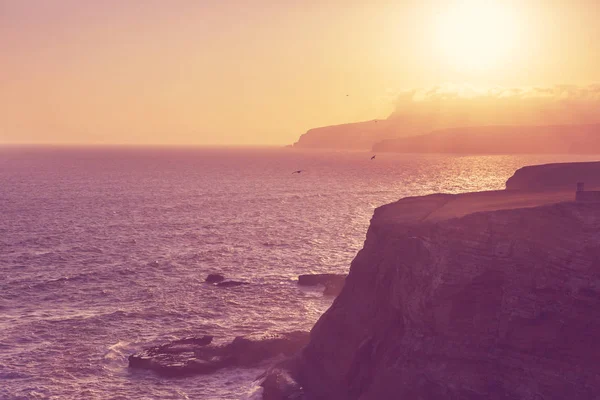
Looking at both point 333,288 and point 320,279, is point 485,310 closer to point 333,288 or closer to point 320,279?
point 333,288

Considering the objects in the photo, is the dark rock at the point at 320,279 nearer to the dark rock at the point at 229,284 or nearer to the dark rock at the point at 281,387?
the dark rock at the point at 229,284

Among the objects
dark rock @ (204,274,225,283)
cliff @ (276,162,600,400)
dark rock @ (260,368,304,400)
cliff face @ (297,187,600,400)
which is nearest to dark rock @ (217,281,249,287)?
dark rock @ (204,274,225,283)

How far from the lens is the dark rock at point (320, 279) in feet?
200

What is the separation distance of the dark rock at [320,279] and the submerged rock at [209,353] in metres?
15.5

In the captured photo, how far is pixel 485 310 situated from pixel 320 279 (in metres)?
32.9

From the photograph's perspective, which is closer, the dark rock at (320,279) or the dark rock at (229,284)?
the dark rock at (229,284)

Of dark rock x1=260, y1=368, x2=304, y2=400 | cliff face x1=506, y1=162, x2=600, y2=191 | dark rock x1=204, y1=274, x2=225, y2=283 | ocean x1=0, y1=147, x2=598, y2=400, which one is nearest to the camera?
dark rock x1=260, y1=368, x2=304, y2=400

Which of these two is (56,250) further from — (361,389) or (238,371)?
(361,389)

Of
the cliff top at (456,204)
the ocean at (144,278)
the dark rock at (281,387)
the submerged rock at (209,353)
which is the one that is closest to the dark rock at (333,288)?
the ocean at (144,278)

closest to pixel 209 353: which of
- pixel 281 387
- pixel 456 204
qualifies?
pixel 281 387

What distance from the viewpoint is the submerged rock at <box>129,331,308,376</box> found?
41312mm

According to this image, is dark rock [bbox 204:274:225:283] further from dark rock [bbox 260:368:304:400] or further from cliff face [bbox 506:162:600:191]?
cliff face [bbox 506:162:600:191]

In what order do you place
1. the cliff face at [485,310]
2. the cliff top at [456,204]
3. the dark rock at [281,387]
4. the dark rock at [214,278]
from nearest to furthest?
the cliff face at [485,310]
the cliff top at [456,204]
the dark rock at [281,387]
the dark rock at [214,278]

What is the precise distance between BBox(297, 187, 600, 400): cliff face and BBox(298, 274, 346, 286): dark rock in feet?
80.0
